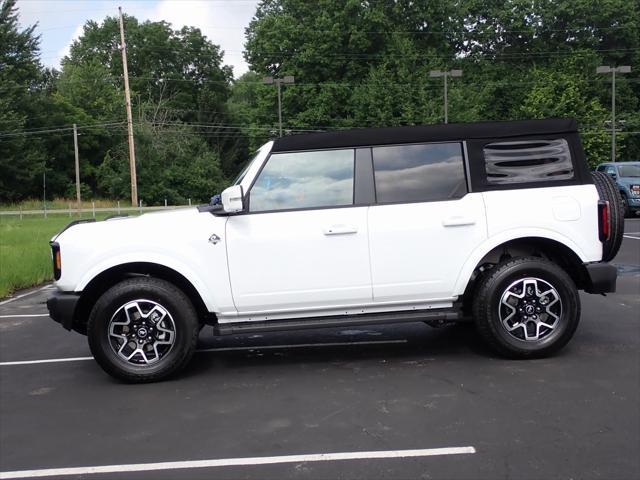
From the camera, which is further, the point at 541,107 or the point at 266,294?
the point at 541,107

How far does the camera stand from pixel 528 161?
539 cm

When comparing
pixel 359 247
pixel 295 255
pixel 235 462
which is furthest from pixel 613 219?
pixel 235 462

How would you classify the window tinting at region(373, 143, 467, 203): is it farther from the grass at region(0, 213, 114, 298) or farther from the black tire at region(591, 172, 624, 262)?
the grass at region(0, 213, 114, 298)

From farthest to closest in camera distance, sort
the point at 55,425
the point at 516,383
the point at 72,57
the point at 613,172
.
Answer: the point at 72,57 → the point at 613,172 → the point at 516,383 → the point at 55,425

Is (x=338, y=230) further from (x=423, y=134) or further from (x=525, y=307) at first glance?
(x=525, y=307)

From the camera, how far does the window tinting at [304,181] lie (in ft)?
17.0

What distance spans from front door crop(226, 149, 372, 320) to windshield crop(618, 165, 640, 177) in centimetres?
1922

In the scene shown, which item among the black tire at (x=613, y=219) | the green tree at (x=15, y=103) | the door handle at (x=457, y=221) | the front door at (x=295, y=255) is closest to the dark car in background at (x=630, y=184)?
the black tire at (x=613, y=219)

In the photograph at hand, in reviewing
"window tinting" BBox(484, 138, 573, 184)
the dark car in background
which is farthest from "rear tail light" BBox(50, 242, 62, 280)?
the dark car in background

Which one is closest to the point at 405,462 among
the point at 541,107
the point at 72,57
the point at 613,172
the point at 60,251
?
the point at 60,251

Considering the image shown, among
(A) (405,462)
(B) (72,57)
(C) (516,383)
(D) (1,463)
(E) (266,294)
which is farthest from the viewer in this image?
(B) (72,57)

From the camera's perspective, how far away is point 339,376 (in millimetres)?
5129

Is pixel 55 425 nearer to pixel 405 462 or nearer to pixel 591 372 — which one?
pixel 405 462

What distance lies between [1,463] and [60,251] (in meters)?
1.84
